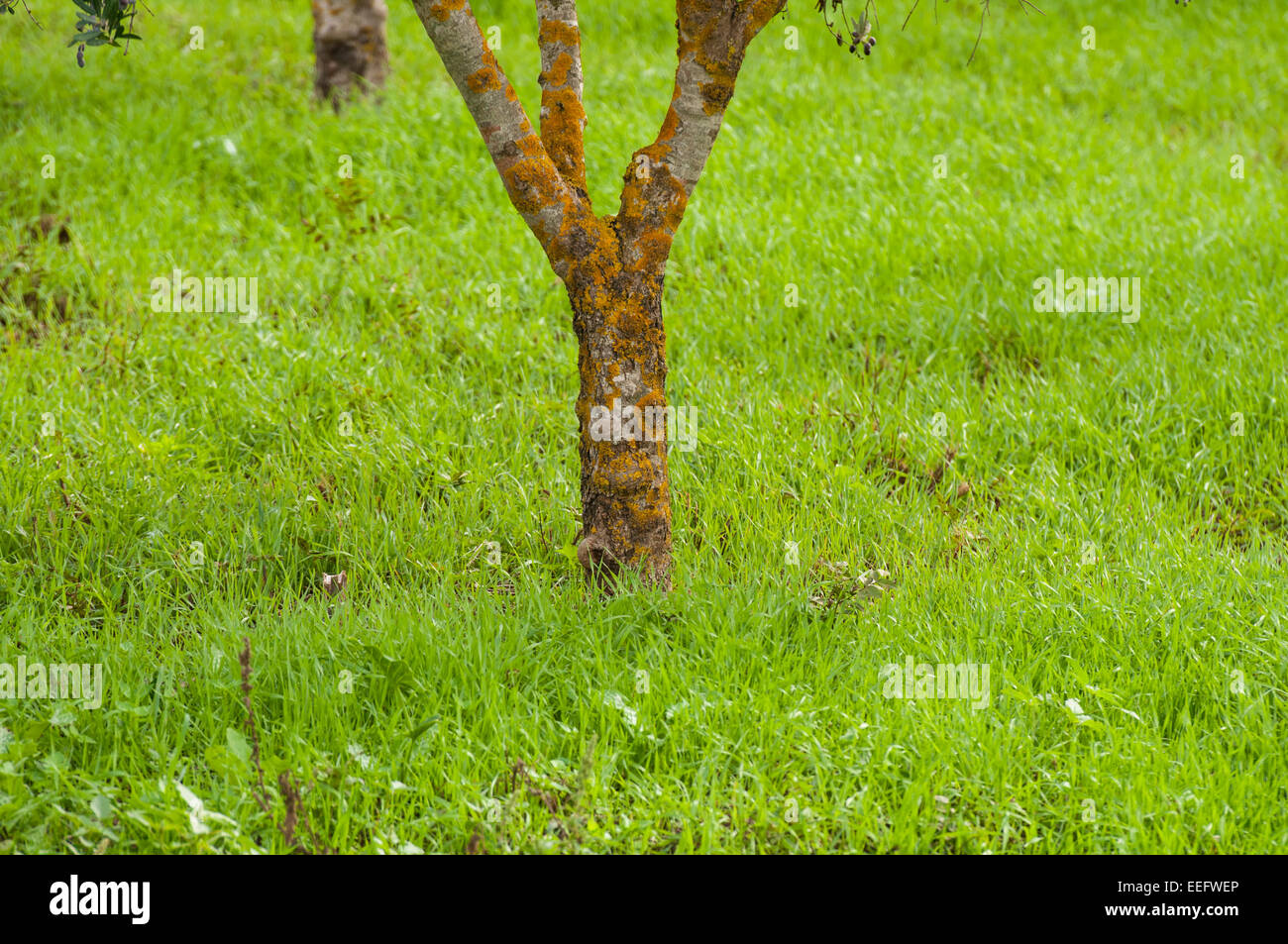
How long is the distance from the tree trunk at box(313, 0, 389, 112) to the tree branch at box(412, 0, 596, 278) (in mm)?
5272

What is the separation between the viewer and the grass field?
3186mm

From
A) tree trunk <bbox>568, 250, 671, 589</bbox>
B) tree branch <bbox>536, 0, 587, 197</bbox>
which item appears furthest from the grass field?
tree branch <bbox>536, 0, 587, 197</bbox>

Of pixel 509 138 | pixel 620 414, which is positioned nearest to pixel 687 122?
pixel 509 138

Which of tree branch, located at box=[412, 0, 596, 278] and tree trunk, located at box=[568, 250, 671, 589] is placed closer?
tree branch, located at box=[412, 0, 596, 278]

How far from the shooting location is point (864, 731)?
11.1 ft

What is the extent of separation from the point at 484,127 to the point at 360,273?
9.47ft

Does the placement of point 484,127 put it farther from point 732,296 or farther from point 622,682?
point 732,296

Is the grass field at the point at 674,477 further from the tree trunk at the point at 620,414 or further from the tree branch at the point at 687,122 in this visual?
the tree branch at the point at 687,122

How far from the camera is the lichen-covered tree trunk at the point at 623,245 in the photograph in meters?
3.91

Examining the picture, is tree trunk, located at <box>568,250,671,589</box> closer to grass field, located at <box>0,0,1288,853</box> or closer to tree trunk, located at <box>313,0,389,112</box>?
grass field, located at <box>0,0,1288,853</box>

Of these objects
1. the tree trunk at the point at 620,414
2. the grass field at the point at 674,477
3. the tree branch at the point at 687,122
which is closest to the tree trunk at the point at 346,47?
the grass field at the point at 674,477

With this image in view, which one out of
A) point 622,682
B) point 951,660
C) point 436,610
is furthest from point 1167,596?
point 436,610

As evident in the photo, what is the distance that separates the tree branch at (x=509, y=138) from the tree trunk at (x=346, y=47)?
5.27 m
